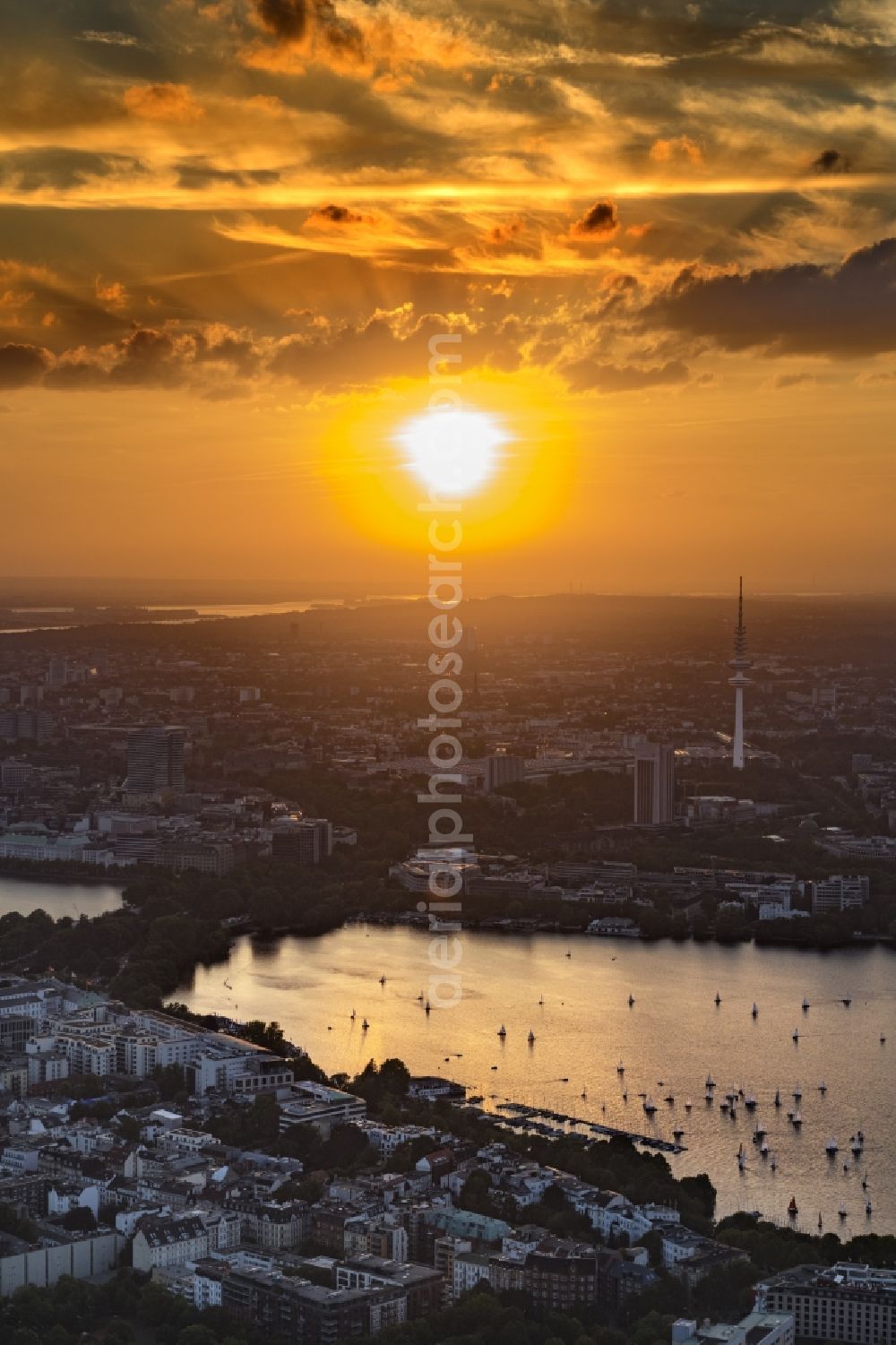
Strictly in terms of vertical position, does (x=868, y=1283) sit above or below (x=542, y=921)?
below

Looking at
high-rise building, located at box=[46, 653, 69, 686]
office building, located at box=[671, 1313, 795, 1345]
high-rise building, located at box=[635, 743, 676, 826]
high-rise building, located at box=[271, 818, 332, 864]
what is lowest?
office building, located at box=[671, 1313, 795, 1345]

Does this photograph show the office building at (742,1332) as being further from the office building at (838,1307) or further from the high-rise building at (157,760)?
the high-rise building at (157,760)

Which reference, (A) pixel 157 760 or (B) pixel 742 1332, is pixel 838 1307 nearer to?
(B) pixel 742 1332

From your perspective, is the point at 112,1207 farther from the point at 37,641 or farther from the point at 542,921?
the point at 37,641

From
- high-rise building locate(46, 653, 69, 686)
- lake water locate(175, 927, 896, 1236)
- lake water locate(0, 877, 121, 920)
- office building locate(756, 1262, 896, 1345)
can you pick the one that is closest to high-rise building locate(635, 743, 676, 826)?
lake water locate(0, 877, 121, 920)

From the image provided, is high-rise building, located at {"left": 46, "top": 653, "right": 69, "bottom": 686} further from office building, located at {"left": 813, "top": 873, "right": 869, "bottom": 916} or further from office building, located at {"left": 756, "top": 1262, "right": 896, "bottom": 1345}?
office building, located at {"left": 756, "top": 1262, "right": 896, "bottom": 1345}

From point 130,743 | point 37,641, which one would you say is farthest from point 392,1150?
point 37,641
